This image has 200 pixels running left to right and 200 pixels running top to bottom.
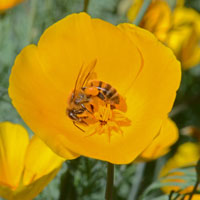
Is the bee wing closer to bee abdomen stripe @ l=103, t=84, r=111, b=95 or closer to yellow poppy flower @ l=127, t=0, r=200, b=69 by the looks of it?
bee abdomen stripe @ l=103, t=84, r=111, b=95

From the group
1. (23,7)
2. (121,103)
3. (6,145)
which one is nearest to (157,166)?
(121,103)

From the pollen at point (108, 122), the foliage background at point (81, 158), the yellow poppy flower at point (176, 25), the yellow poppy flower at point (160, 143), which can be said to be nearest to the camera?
the pollen at point (108, 122)

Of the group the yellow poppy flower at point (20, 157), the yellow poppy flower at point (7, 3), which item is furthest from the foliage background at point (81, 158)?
the yellow poppy flower at point (20, 157)

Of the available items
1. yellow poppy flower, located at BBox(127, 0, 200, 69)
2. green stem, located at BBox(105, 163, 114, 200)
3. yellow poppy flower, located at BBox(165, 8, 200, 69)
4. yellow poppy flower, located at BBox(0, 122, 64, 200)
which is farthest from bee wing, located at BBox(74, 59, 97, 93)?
yellow poppy flower, located at BBox(165, 8, 200, 69)

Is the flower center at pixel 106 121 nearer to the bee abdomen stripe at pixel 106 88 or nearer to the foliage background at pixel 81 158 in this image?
the bee abdomen stripe at pixel 106 88

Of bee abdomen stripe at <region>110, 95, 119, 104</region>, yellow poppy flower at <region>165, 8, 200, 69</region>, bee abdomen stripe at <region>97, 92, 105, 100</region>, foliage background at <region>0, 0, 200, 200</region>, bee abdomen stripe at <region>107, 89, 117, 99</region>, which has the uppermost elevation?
bee abdomen stripe at <region>107, 89, 117, 99</region>

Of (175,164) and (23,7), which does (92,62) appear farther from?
(23,7)

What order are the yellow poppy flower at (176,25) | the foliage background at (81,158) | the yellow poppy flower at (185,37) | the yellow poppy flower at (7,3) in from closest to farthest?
the foliage background at (81,158) < the yellow poppy flower at (7,3) < the yellow poppy flower at (176,25) < the yellow poppy flower at (185,37)

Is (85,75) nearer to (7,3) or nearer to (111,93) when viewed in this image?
(111,93)
